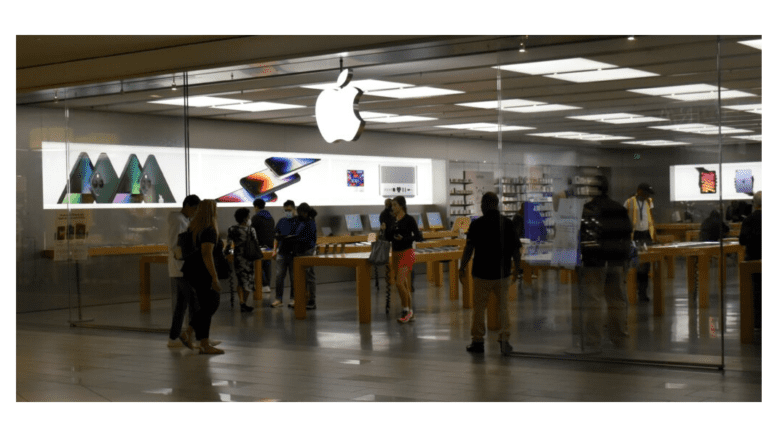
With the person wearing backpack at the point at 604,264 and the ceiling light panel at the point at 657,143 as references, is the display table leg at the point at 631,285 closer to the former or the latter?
the person wearing backpack at the point at 604,264

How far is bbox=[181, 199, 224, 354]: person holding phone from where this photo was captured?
910 cm

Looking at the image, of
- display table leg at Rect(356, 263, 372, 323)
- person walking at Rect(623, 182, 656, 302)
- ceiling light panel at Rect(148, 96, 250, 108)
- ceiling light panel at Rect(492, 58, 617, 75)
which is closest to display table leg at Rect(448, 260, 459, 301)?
display table leg at Rect(356, 263, 372, 323)

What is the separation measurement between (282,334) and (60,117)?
4.61 metres

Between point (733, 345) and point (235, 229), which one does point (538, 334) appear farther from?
point (235, 229)

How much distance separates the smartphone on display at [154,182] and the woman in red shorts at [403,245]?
265cm

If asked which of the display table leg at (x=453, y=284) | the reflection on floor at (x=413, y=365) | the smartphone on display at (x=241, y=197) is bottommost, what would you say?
the reflection on floor at (x=413, y=365)

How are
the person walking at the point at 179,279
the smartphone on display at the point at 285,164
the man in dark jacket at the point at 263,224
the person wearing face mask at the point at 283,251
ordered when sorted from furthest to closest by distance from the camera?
the smartphone on display at the point at 285,164, the man in dark jacket at the point at 263,224, the person wearing face mask at the point at 283,251, the person walking at the point at 179,279

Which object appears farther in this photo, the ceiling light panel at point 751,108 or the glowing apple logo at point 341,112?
the glowing apple logo at point 341,112

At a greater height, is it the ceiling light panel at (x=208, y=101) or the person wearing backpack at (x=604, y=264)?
the ceiling light panel at (x=208, y=101)

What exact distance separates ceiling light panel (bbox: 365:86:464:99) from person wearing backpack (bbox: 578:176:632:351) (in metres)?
5.48

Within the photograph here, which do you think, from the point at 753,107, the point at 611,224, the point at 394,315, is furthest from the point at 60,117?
the point at 753,107

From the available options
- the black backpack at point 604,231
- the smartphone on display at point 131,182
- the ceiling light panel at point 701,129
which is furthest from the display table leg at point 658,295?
the smartphone on display at point 131,182

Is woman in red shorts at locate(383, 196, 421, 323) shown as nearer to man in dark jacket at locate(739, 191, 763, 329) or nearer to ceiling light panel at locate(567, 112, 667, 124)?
ceiling light panel at locate(567, 112, 667, 124)

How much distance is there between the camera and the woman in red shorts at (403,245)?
11727 millimetres
